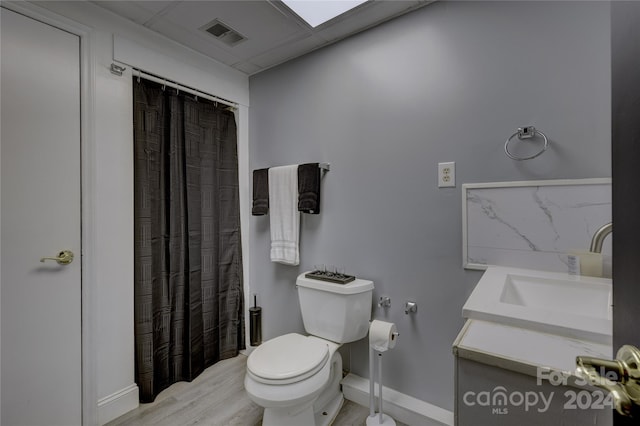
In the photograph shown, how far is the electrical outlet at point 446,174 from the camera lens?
1474 millimetres

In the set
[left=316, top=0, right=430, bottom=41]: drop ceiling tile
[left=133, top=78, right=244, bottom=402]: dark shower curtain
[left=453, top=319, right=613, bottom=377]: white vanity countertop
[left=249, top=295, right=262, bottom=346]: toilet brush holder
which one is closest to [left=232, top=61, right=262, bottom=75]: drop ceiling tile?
[left=133, top=78, right=244, bottom=402]: dark shower curtain

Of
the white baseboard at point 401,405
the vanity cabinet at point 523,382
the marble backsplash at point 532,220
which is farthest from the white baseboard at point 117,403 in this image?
the marble backsplash at point 532,220

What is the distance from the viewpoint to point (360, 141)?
1.78 m

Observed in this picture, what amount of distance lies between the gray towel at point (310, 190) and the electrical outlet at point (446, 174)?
73cm

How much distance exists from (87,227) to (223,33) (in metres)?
1.36

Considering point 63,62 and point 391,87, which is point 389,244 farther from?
point 63,62

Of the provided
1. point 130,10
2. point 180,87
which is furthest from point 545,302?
point 130,10

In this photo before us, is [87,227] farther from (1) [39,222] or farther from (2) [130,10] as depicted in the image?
(2) [130,10]

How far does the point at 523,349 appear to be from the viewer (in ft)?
2.07

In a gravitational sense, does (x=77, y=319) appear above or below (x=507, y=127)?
below

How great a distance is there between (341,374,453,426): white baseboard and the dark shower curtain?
37.7 inches

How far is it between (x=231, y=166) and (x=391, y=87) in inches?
49.7

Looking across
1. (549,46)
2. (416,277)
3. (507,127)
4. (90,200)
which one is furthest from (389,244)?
(90,200)

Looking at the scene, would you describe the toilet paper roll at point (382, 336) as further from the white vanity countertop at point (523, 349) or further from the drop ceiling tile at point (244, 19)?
the drop ceiling tile at point (244, 19)
